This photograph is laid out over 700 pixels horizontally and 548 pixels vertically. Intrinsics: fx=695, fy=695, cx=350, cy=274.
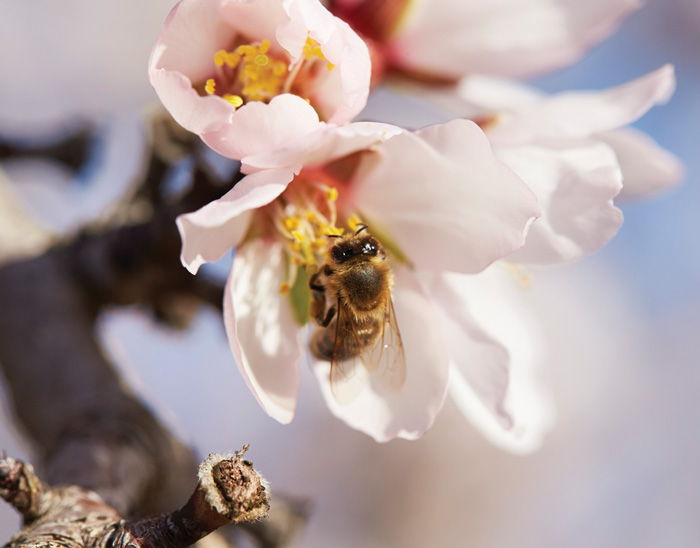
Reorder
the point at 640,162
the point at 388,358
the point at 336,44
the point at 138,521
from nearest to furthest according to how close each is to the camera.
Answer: the point at 138,521, the point at 336,44, the point at 388,358, the point at 640,162

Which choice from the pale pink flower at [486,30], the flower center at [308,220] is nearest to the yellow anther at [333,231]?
the flower center at [308,220]

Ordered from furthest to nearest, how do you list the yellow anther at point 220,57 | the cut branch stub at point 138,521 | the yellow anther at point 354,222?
the yellow anther at point 354,222, the yellow anther at point 220,57, the cut branch stub at point 138,521

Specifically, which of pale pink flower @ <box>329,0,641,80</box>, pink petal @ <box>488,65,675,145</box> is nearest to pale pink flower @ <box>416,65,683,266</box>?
pink petal @ <box>488,65,675,145</box>

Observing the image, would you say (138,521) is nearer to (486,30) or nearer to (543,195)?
(543,195)

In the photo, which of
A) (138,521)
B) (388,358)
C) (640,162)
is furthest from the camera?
(640,162)

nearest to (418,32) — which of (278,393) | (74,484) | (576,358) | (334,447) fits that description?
(278,393)

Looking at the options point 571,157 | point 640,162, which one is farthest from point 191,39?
point 640,162

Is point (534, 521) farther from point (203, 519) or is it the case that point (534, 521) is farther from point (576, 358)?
point (203, 519)

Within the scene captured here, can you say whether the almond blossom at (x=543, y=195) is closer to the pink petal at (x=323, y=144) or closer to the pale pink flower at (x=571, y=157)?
the pale pink flower at (x=571, y=157)

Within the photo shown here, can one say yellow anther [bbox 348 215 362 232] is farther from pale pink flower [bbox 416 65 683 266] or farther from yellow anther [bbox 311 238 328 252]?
pale pink flower [bbox 416 65 683 266]
